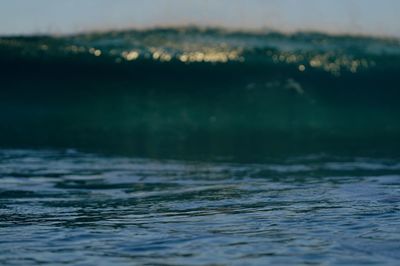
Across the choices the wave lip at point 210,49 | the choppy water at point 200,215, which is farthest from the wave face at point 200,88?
the choppy water at point 200,215

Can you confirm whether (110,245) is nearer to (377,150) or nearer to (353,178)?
(353,178)

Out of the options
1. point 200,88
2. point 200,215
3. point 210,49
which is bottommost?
point 200,215

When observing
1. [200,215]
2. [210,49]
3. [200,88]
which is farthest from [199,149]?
[200,215]

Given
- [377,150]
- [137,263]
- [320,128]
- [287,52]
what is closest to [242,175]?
[377,150]

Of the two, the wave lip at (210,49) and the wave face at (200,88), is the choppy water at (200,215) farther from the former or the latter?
the wave lip at (210,49)

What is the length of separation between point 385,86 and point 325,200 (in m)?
7.87

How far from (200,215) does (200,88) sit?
7.65m

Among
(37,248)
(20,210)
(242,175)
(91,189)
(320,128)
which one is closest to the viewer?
(37,248)

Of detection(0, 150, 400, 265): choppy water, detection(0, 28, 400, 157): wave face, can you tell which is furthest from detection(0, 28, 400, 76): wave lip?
detection(0, 150, 400, 265): choppy water

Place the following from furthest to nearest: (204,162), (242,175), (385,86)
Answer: (385,86), (204,162), (242,175)

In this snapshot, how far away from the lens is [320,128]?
1066 cm

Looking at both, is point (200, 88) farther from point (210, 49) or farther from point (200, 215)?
point (200, 215)

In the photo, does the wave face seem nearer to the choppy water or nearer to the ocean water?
the ocean water

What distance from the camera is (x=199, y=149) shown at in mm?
8789
